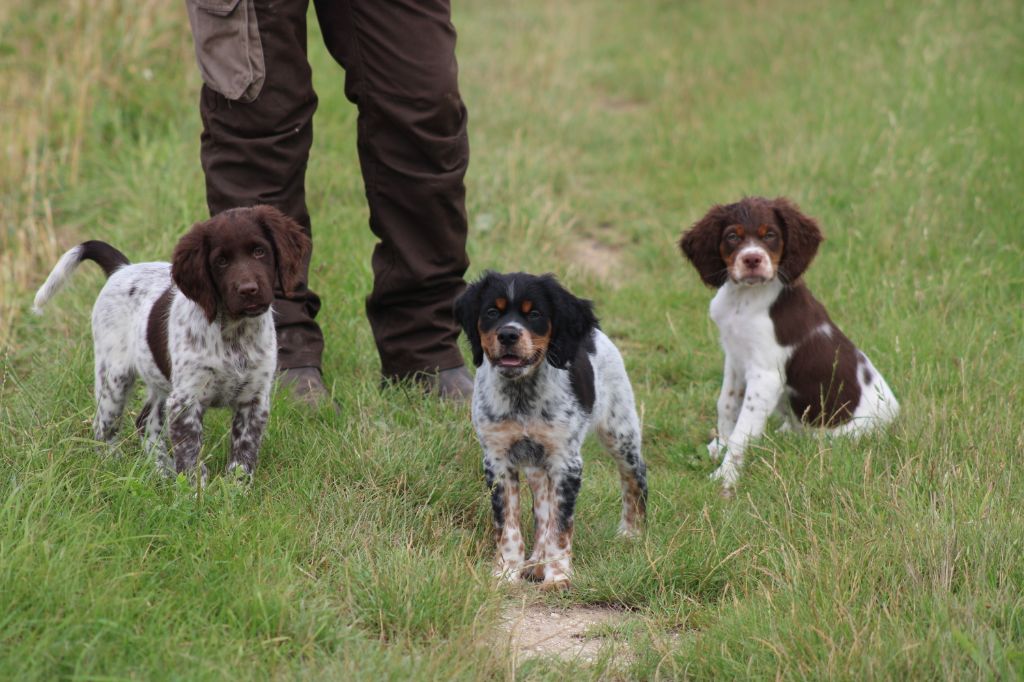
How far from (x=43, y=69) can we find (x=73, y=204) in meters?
1.79

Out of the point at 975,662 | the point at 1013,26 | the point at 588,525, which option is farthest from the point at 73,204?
the point at 1013,26

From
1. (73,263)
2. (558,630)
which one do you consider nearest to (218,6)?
(73,263)

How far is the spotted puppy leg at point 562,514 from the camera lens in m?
3.97

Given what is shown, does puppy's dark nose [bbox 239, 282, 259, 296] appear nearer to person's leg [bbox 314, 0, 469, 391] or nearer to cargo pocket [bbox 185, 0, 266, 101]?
cargo pocket [bbox 185, 0, 266, 101]

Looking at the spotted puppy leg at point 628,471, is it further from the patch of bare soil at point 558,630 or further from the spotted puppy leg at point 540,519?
the patch of bare soil at point 558,630

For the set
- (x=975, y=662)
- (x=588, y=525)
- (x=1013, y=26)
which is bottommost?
(x=588, y=525)

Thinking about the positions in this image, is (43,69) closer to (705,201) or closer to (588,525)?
(705,201)

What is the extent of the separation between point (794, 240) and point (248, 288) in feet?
7.66

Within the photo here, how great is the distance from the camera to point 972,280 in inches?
252

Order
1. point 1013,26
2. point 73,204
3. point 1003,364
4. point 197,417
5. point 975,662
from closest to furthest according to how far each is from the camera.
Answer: point 975,662 < point 197,417 < point 1003,364 < point 73,204 < point 1013,26

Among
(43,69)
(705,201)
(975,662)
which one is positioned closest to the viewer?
(975,662)

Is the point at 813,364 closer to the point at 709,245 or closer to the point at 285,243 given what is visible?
the point at 709,245

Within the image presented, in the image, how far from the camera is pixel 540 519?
4.21m

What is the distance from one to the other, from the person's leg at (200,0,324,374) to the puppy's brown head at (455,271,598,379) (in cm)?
128
